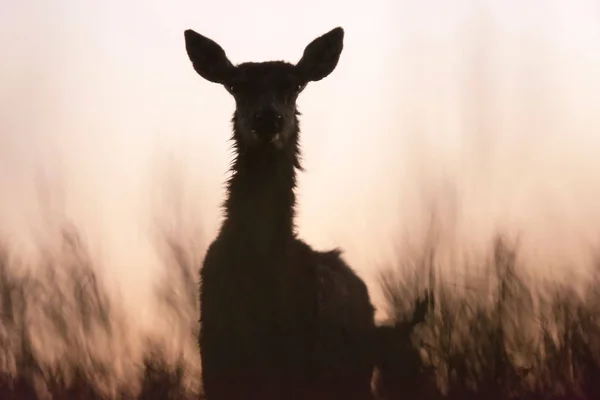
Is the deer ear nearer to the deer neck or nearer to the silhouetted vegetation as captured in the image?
the deer neck

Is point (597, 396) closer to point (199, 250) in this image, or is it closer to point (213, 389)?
point (213, 389)

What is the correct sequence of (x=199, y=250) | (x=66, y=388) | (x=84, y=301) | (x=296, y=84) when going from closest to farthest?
(x=66, y=388), (x=84, y=301), (x=199, y=250), (x=296, y=84)

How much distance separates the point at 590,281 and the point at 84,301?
377 centimetres

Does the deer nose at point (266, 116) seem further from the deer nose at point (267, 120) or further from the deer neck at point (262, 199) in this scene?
the deer neck at point (262, 199)

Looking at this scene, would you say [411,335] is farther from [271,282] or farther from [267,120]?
[267,120]

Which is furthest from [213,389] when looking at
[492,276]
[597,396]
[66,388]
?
[597,396]

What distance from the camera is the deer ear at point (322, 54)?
884cm

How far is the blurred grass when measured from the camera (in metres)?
6.56

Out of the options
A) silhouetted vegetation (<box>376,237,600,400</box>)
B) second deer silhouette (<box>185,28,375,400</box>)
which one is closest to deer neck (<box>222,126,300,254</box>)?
second deer silhouette (<box>185,28,375,400</box>)

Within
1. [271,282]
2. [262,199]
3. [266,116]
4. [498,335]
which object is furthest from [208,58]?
[498,335]

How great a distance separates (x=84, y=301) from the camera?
23.8 feet

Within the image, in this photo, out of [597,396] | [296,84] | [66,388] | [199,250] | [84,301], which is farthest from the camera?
[296,84]

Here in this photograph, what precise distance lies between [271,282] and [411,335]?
116 cm

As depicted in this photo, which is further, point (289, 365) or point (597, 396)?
point (289, 365)
